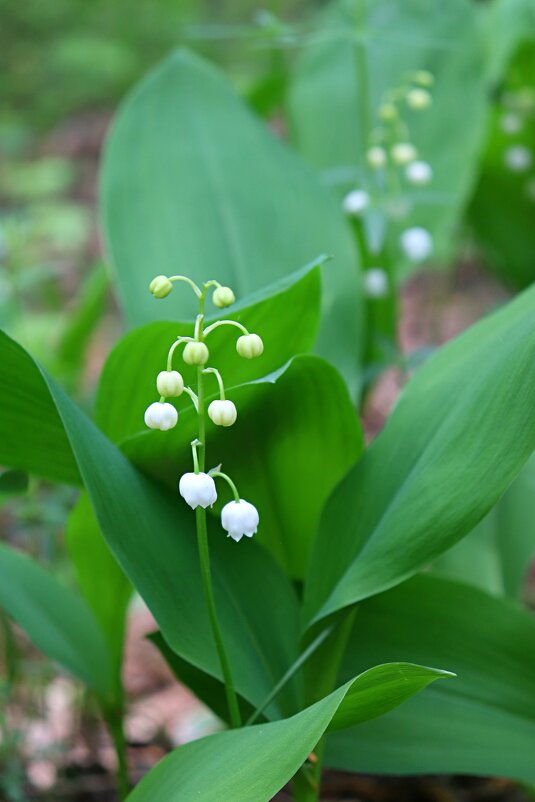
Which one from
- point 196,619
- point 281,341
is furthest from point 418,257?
point 196,619

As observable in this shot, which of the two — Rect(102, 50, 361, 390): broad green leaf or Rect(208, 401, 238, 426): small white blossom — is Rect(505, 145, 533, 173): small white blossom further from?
Rect(208, 401, 238, 426): small white blossom

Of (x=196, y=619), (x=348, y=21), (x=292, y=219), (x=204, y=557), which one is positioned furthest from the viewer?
(x=348, y=21)

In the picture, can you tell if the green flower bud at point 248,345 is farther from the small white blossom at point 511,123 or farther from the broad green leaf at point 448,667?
the small white blossom at point 511,123

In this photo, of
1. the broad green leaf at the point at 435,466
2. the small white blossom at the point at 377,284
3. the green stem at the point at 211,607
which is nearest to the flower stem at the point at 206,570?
the green stem at the point at 211,607

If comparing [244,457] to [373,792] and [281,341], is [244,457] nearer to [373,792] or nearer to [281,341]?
[281,341]

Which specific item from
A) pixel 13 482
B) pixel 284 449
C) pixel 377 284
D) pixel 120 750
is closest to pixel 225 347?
pixel 284 449

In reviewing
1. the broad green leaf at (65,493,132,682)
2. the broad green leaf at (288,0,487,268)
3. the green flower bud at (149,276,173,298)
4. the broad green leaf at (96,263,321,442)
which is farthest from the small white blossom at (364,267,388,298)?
the green flower bud at (149,276,173,298)

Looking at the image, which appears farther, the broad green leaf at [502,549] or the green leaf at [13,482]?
the broad green leaf at [502,549]

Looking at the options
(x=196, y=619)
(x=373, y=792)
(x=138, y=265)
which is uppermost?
(x=138, y=265)
